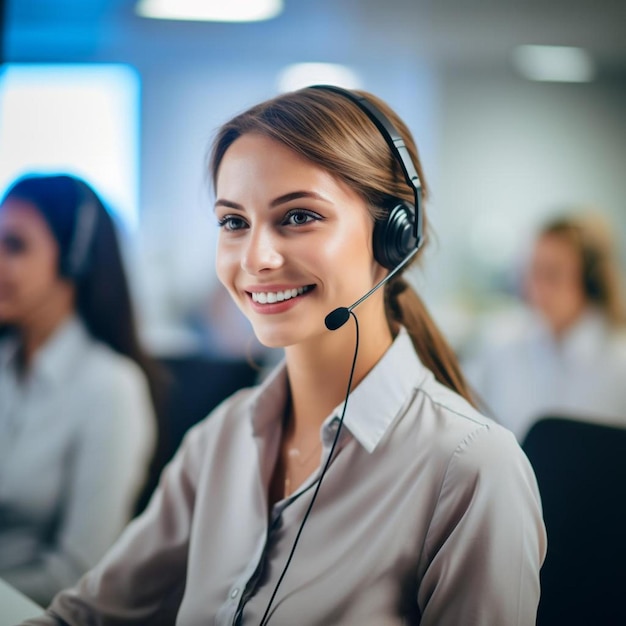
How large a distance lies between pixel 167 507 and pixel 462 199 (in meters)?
4.18

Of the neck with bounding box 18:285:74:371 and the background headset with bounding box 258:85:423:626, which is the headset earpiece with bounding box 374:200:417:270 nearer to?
the background headset with bounding box 258:85:423:626

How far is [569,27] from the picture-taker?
3.20 metres

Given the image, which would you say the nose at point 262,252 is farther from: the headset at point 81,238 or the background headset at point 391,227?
the headset at point 81,238

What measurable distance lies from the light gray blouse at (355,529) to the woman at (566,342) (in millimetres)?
1107

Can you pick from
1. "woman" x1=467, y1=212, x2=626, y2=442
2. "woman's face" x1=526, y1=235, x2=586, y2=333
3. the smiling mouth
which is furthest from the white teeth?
"woman's face" x1=526, y1=235, x2=586, y2=333

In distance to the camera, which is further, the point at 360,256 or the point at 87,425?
the point at 87,425

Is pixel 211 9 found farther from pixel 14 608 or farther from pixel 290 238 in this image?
pixel 14 608

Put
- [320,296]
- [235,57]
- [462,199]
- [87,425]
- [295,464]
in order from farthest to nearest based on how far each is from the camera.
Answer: [462,199] → [235,57] → [87,425] → [295,464] → [320,296]

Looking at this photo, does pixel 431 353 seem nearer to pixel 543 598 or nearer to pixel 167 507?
pixel 543 598

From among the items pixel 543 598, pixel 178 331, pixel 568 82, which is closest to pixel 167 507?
pixel 543 598

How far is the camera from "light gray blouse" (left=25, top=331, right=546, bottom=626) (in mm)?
650

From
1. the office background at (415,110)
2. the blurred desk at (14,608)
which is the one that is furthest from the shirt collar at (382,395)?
the office background at (415,110)

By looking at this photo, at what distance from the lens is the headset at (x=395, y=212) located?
2.43 feet

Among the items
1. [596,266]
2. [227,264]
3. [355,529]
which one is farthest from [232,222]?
[596,266]
